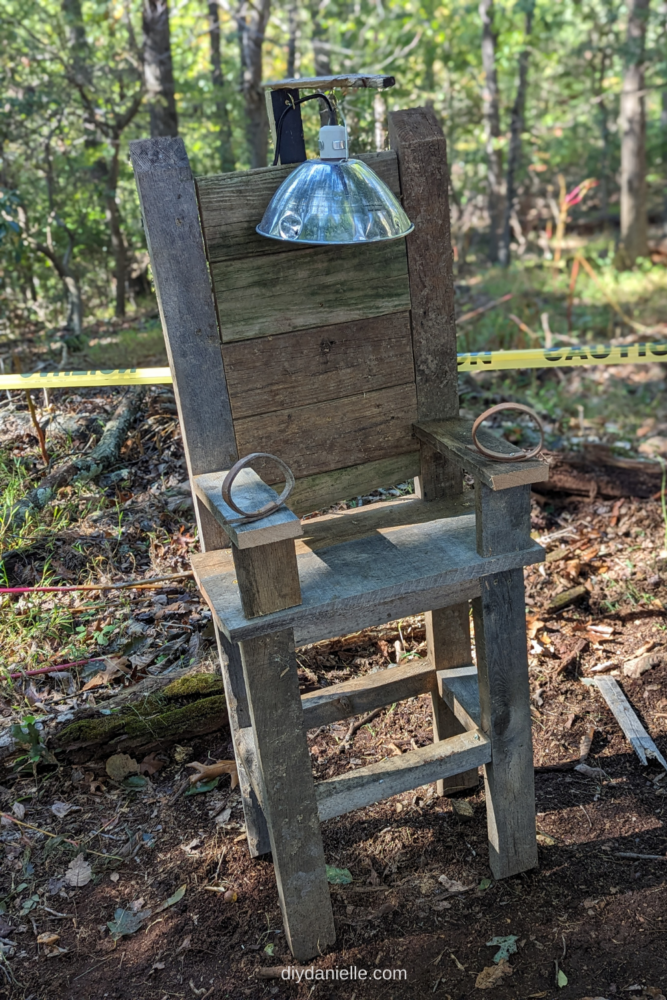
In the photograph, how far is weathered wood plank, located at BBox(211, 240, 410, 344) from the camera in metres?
2.09

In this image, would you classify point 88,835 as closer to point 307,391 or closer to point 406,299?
point 307,391

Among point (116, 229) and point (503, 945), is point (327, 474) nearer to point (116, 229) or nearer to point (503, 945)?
point (503, 945)

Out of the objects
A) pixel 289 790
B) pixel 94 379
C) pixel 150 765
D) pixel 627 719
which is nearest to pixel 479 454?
pixel 289 790

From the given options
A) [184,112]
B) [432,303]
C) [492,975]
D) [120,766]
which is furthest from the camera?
[184,112]

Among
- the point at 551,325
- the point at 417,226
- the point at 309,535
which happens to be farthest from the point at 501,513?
the point at 551,325

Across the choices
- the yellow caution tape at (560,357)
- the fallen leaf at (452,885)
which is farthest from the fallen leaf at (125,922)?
the yellow caution tape at (560,357)

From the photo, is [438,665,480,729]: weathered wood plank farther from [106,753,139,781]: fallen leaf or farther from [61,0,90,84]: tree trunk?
[61,0,90,84]: tree trunk

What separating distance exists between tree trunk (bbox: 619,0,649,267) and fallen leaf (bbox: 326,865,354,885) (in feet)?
33.8

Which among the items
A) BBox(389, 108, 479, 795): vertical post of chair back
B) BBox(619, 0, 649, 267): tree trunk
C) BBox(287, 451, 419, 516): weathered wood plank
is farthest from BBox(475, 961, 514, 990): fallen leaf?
BBox(619, 0, 649, 267): tree trunk

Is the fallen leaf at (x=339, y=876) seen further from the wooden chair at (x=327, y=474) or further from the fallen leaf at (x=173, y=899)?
the fallen leaf at (x=173, y=899)

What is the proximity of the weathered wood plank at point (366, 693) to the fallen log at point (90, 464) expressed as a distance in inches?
79.2

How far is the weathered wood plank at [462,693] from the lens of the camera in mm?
2486

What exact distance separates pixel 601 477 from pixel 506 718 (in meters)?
2.33

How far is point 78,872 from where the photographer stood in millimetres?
2570
